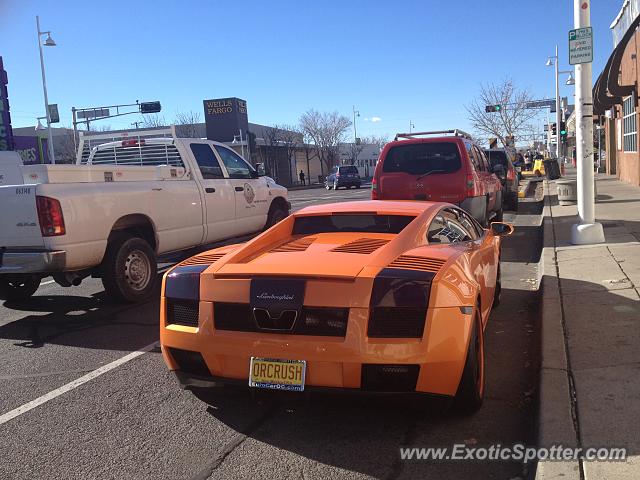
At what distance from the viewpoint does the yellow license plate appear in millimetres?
3193

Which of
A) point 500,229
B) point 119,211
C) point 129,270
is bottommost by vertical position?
point 129,270

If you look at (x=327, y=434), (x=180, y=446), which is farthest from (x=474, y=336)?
(x=180, y=446)

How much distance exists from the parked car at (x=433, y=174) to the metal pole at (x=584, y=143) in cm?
164

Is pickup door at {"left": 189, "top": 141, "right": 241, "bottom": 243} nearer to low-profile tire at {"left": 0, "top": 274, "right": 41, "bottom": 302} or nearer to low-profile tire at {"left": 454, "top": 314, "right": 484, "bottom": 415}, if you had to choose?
low-profile tire at {"left": 0, "top": 274, "right": 41, "bottom": 302}

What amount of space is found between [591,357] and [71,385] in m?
4.01

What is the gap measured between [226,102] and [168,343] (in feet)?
183

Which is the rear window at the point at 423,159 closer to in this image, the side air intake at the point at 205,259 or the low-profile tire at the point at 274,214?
the low-profile tire at the point at 274,214

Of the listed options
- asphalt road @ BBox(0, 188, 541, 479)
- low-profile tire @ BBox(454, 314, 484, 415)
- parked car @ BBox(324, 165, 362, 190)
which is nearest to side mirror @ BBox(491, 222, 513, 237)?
asphalt road @ BBox(0, 188, 541, 479)

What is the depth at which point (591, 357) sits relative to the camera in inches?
165

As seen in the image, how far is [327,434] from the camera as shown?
352 cm

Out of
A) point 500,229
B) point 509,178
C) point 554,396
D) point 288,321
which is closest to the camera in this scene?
point 288,321

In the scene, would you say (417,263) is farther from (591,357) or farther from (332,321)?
(591,357)

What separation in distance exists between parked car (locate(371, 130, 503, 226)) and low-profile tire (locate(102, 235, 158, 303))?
423cm

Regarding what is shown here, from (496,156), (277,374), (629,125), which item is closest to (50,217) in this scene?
(277,374)
